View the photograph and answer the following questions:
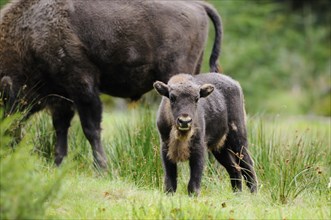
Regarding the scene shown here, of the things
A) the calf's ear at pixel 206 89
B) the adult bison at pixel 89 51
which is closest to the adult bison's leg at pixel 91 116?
the adult bison at pixel 89 51

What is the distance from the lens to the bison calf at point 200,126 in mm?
7863

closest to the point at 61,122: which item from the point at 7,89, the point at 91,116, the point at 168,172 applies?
the point at 91,116

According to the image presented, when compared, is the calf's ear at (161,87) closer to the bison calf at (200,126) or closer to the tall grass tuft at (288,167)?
the bison calf at (200,126)

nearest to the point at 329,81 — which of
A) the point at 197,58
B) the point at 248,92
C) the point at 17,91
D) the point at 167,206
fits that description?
the point at 248,92

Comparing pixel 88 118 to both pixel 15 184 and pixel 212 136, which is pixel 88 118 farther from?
pixel 15 184

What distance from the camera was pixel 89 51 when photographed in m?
9.96

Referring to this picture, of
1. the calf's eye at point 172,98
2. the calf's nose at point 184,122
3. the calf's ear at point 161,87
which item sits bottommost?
the calf's nose at point 184,122

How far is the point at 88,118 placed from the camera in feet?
33.1

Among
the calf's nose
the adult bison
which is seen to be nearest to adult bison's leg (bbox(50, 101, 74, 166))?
the adult bison

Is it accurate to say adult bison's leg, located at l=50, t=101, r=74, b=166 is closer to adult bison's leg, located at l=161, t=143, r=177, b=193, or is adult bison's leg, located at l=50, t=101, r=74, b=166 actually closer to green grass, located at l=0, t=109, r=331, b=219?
green grass, located at l=0, t=109, r=331, b=219

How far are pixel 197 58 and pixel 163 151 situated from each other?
271 centimetres

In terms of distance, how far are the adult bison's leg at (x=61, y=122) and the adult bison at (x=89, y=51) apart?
20 millimetres

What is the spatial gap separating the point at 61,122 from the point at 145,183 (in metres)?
2.41

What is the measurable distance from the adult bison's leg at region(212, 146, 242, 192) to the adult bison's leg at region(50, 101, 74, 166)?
7.96ft
